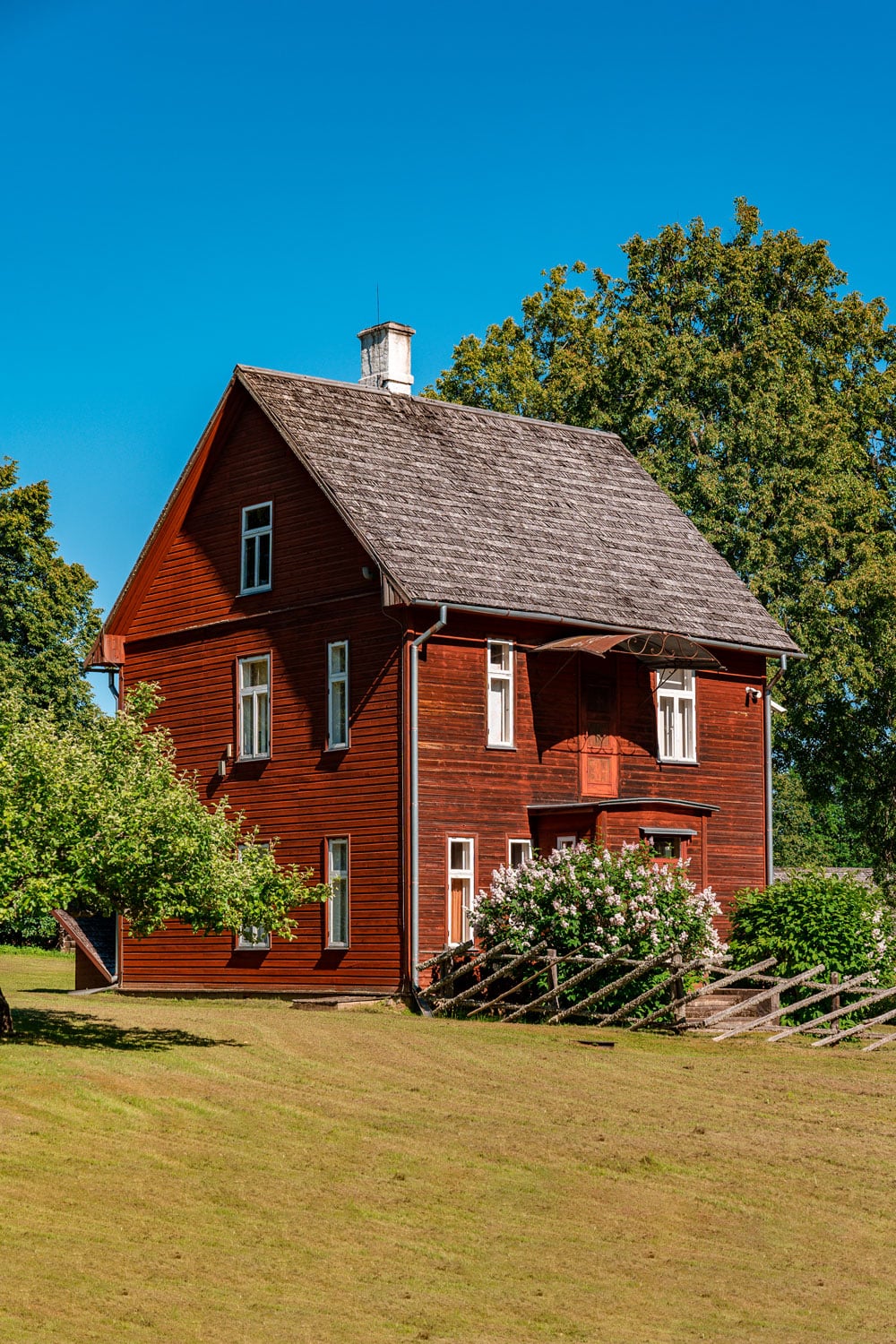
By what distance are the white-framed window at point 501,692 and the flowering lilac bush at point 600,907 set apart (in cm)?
329

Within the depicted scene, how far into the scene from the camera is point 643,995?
27.7 m

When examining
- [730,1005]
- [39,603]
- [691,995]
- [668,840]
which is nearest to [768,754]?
[668,840]

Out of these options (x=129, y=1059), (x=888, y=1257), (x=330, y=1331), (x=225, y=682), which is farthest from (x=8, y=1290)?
(x=225, y=682)

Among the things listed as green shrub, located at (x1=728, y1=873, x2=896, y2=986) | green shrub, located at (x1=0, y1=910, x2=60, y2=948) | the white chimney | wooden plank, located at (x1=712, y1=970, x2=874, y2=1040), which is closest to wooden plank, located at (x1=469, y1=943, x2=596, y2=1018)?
wooden plank, located at (x1=712, y1=970, x2=874, y2=1040)

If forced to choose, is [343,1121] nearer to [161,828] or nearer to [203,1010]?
[161,828]

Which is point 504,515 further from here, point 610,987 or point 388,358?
point 610,987

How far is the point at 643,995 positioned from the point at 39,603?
35941mm

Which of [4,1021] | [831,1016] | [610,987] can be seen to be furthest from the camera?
[610,987]

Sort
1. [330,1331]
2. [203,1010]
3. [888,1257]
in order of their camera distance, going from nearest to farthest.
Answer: [330,1331] < [888,1257] < [203,1010]

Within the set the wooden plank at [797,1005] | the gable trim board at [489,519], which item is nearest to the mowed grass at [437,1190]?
the wooden plank at [797,1005]

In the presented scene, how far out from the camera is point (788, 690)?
48.2 meters

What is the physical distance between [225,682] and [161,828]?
41.2 ft

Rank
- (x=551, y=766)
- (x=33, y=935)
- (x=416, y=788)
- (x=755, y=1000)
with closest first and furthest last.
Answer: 1. (x=755, y=1000)
2. (x=416, y=788)
3. (x=551, y=766)
4. (x=33, y=935)

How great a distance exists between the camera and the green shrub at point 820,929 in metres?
30.4
